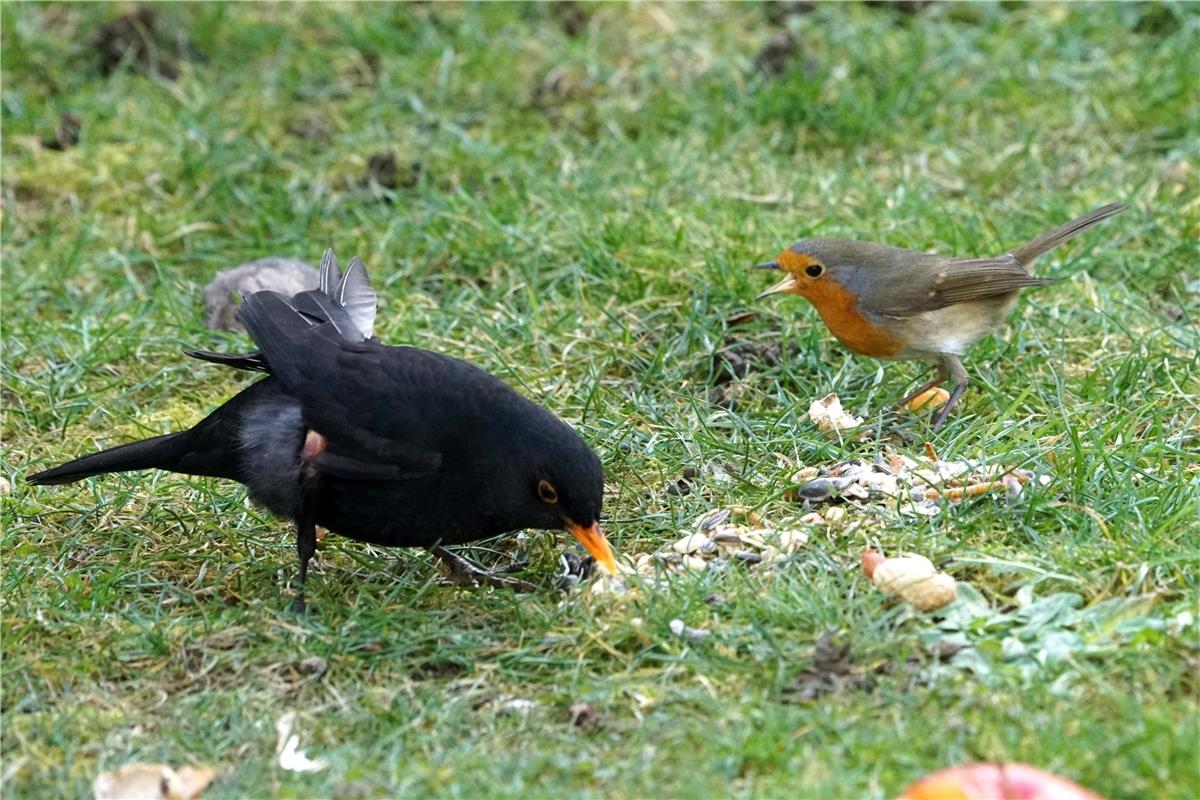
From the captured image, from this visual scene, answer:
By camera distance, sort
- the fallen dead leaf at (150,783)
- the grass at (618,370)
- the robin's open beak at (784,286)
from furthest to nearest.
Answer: the robin's open beak at (784,286), the grass at (618,370), the fallen dead leaf at (150,783)

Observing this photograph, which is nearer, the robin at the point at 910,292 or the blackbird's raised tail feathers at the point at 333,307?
the blackbird's raised tail feathers at the point at 333,307

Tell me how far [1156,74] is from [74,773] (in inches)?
256

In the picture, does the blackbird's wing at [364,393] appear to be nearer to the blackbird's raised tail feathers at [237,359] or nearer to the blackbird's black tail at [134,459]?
the blackbird's raised tail feathers at [237,359]

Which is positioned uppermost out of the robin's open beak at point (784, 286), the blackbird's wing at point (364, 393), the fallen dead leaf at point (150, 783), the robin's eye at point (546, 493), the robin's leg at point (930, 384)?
the blackbird's wing at point (364, 393)

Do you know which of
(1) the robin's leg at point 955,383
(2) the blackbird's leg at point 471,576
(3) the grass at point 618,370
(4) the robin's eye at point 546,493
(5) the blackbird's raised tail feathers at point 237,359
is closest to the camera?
(3) the grass at point 618,370

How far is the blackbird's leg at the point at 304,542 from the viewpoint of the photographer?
462 cm

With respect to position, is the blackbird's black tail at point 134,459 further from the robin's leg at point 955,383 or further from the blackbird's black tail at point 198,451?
the robin's leg at point 955,383

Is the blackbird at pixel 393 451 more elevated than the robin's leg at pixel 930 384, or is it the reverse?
A: the blackbird at pixel 393 451

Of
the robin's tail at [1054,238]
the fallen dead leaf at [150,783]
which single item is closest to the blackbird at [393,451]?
the fallen dead leaf at [150,783]

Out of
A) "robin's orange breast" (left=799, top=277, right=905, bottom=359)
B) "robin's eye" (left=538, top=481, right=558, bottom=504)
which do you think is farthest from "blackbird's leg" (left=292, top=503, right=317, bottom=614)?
"robin's orange breast" (left=799, top=277, right=905, bottom=359)

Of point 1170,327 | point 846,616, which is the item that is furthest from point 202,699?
point 1170,327

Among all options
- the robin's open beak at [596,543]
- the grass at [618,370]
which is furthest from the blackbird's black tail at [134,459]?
the robin's open beak at [596,543]

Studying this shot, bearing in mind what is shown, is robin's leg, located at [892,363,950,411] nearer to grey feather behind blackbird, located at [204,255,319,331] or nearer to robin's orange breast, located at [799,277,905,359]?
robin's orange breast, located at [799,277,905,359]

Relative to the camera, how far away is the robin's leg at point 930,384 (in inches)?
225
